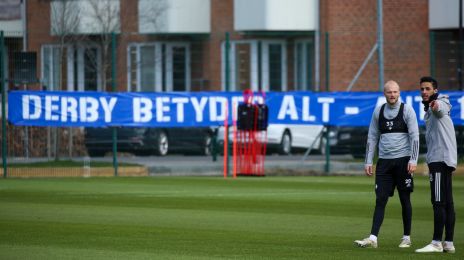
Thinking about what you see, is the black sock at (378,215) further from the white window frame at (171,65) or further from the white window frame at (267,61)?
the white window frame at (171,65)

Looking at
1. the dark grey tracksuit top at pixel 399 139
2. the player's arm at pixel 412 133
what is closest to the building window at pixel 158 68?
the dark grey tracksuit top at pixel 399 139

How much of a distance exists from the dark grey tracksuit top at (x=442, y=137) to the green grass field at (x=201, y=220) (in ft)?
3.36

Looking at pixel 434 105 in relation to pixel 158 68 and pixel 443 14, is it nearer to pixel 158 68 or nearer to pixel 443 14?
pixel 443 14

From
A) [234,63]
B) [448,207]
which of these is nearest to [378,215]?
[448,207]

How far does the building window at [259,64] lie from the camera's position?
1554 inches

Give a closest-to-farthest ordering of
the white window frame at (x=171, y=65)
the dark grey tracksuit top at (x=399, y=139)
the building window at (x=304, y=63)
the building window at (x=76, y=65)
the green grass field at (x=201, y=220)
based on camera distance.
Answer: the green grass field at (x=201, y=220)
the dark grey tracksuit top at (x=399, y=139)
the building window at (x=76, y=65)
the building window at (x=304, y=63)
the white window frame at (x=171, y=65)

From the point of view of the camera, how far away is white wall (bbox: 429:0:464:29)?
39191 millimetres

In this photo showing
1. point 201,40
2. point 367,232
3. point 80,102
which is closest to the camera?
point 367,232

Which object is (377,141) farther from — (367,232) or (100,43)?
(100,43)

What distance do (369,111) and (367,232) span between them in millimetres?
13598

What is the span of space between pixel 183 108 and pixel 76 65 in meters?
11.0

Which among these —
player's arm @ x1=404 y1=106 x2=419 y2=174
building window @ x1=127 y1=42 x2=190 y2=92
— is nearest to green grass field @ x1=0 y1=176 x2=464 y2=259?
player's arm @ x1=404 y1=106 x2=419 y2=174

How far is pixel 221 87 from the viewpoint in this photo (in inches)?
1576

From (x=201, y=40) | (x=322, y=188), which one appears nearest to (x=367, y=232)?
(x=322, y=188)
